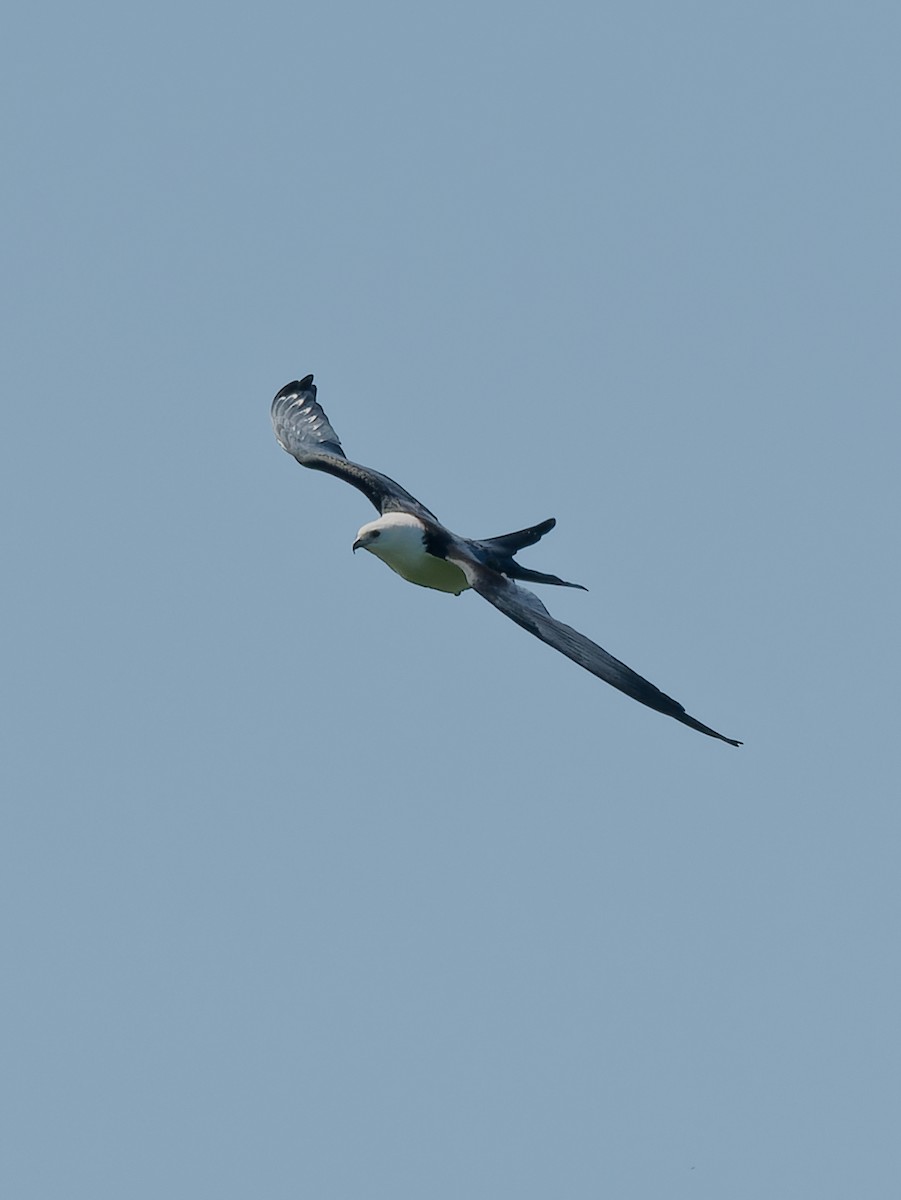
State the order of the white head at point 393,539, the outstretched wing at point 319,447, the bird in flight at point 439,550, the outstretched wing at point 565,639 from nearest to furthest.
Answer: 1. the outstretched wing at point 565,639
2. the bird in flight at point 439,550
3. the white head at point 393,539
4. the outstretched wing at point 319,447

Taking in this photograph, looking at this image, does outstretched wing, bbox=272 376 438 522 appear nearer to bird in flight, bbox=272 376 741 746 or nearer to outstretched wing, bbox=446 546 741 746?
bird in flight, bbox=272 376 741 746

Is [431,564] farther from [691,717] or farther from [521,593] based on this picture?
[691,717]

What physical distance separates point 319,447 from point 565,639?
27.0 ft

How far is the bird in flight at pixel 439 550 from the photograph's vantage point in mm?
17359

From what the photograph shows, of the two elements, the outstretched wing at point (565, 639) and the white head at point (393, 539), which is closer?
the outstretched wing at point (565, 639)

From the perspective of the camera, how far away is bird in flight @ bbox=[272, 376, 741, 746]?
17.4 metres

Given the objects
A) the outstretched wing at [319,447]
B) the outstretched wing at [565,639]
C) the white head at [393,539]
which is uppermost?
the outstretched wing at [319,447]

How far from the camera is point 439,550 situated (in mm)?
21250

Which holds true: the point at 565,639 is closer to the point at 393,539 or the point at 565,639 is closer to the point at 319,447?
the point at 393,539

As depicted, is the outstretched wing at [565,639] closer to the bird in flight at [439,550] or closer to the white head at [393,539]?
the bird in flight at [439,550]

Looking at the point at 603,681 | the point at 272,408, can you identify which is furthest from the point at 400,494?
the point at 603,681

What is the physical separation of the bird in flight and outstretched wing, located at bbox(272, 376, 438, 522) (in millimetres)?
12

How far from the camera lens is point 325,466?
24.7 metres

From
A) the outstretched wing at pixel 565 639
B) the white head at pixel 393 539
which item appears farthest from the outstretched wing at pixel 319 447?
the outstretched wing at pixel 565 639
